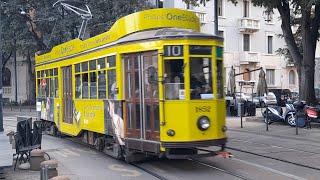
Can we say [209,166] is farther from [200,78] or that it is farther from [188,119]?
[200,78]

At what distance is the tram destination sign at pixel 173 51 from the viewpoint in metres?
11.5

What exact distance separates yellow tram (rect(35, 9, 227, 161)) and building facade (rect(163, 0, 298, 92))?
37.3 meters

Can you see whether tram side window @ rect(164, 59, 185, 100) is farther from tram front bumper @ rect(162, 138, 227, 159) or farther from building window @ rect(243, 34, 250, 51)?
building window @ rect(243, 34, 250, 51)

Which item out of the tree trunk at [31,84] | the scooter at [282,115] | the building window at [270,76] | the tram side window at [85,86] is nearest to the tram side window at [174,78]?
the tram side window at [85,86]

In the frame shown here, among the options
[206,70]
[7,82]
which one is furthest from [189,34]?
[7,82]

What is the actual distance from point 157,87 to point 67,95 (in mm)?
6863

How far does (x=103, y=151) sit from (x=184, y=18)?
14.5 ft

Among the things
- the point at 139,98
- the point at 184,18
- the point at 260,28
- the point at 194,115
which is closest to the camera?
the point at 194,115

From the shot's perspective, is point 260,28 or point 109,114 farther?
point 260,28

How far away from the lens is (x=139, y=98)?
40.2 ft

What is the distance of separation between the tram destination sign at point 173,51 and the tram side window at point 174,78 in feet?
0.41

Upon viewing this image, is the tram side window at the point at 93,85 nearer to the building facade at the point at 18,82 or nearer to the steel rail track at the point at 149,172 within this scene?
the steel rail track at the point at 149,172

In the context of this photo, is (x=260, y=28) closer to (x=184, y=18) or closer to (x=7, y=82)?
(x=7, y=82)

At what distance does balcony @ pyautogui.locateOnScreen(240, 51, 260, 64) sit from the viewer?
54.6 meters
